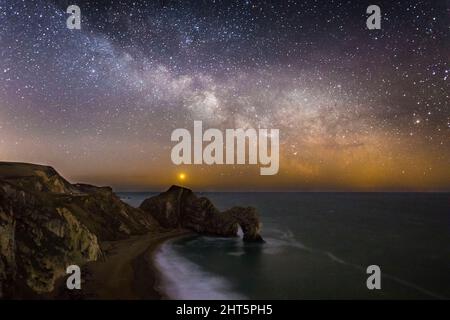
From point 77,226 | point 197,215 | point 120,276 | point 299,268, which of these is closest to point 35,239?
point 77,226

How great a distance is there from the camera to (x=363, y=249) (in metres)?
51.8

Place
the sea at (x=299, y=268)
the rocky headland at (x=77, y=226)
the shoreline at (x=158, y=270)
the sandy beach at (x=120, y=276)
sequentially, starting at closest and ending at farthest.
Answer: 1. the rocky headland at (x=77, y=226)
2. the sandy beach at (x=120, y=276)
3. the shoreline at (x=158, y=270)
4. the sea at (x=299, y=268)

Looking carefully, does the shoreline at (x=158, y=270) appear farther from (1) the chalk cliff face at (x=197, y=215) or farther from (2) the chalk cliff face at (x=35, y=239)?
(1) the chalk cliff face at (x=197, y=215)

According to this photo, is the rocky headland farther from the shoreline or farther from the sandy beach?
the shoreline

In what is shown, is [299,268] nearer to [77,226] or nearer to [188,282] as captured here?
[188,282]

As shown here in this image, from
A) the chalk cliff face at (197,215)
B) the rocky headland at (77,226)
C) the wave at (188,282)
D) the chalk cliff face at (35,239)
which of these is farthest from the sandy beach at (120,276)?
the chalk cliff face at (197,215)

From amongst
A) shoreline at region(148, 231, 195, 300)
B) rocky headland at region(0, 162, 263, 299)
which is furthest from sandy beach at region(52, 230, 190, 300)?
rocky headland at region(0, 162, 263, 299)

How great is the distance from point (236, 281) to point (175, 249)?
14.0m

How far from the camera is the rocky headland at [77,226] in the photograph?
824 inches

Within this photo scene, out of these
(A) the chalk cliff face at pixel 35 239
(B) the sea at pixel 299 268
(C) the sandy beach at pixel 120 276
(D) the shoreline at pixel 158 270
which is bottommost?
(B) the sea at pixel 299 268

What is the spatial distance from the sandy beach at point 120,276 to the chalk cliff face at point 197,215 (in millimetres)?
14965

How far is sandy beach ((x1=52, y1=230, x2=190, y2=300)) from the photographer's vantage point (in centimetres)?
2244

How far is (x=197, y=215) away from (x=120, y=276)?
30059mm
